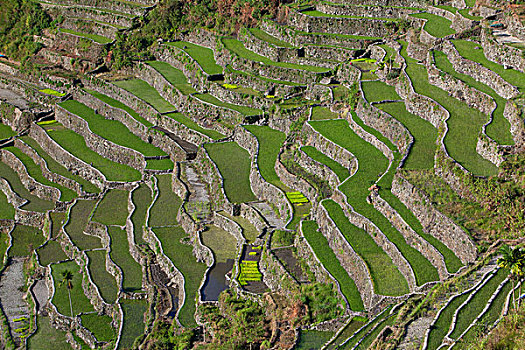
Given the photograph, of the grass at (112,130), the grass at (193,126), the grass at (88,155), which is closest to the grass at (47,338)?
the grass at (88,155)

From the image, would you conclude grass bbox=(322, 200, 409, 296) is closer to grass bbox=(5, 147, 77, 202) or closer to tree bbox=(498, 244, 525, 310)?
tree bbox=(498, 244, 525, 310)

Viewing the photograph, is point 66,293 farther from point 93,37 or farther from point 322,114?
point 93,37

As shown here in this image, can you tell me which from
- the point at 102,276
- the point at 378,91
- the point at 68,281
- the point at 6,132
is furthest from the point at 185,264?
the point at 6,132

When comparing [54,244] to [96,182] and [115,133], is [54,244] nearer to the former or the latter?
[96,182]

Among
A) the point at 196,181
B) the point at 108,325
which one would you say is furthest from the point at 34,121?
the point at 108,325

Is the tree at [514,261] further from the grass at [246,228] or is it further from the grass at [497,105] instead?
the grass at [246,228]

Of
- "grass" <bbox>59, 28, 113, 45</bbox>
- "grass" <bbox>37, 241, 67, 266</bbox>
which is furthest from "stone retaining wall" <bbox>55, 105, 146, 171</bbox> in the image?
"grass" <bbox>59, 28, 113, 45</bbox>
